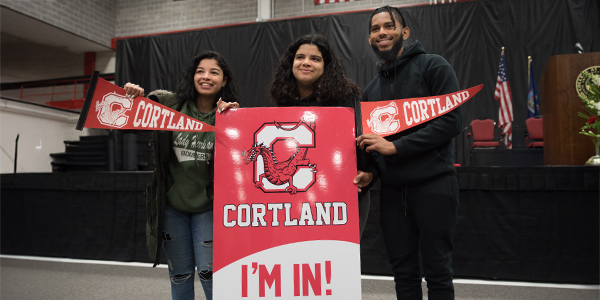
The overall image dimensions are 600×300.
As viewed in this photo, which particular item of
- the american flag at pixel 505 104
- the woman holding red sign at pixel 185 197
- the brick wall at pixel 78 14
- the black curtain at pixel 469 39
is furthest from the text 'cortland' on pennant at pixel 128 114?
the brick wall at pixel 78 14

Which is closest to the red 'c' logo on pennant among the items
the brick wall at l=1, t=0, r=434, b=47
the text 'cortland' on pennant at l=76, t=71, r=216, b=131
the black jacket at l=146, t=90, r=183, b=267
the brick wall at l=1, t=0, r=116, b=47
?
the text 'cortland' on pennant at l=76, t=71, r=216, b=131

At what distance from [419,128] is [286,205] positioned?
1.97 ft

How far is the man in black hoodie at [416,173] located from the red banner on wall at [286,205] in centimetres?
16

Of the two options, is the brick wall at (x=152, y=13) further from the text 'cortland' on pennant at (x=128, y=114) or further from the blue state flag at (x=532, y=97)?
the text 'cortland' on pennant at (x=128, y=114)

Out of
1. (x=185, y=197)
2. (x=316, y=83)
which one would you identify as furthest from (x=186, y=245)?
(x=316, y=83)

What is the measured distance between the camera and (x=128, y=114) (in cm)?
136

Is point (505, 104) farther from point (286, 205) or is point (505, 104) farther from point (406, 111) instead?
point (286, 205)

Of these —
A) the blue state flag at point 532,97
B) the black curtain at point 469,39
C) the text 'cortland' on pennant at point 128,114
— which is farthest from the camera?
the black curtain at point 469,39

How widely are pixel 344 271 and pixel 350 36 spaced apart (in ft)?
21.6

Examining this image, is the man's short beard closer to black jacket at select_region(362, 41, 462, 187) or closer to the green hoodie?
black jacket at select_region(362, 41, 462, 187)

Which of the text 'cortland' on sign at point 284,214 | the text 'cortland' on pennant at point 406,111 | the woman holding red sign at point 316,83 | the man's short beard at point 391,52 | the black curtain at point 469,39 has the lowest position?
the text 'cortland' on sign at point 284,214

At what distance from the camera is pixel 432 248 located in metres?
1.39

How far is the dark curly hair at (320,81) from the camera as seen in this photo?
4.80 feet

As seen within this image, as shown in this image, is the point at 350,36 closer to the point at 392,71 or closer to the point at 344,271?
the point at 392,71
